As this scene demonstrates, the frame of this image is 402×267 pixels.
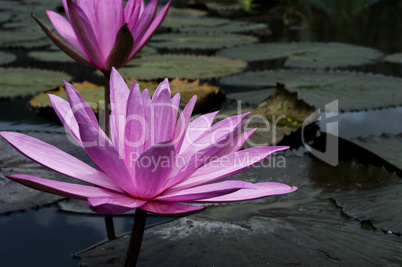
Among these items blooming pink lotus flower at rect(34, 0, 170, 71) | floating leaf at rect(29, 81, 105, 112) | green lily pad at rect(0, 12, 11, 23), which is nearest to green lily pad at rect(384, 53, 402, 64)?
floating leaf at rect(29, 81, 105, 112)

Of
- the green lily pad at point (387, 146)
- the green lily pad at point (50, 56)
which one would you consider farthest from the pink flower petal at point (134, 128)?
the green lily pad at point (50, 56)

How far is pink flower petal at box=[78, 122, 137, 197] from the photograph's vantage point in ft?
1.65

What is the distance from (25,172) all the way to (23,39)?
2474 mm

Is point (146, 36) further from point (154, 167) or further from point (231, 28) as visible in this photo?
point (231, 28)

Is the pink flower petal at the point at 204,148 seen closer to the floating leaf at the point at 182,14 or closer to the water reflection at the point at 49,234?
the water reflection at the point at 49,234

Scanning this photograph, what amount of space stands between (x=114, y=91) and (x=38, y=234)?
413 millimetres

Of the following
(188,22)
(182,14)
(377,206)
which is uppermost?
(182,14)

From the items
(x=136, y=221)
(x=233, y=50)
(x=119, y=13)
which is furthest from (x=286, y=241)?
(x=233, y=50)

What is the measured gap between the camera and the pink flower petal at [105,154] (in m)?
0.50

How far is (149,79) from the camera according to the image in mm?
2129

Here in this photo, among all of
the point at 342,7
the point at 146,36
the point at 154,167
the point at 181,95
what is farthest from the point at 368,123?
the point at 342,7

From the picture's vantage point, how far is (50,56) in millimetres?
2709

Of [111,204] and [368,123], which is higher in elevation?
[111,204]

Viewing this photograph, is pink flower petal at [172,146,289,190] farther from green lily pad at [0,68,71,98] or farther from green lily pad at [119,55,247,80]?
green lily pad at [119,55,247,80]
